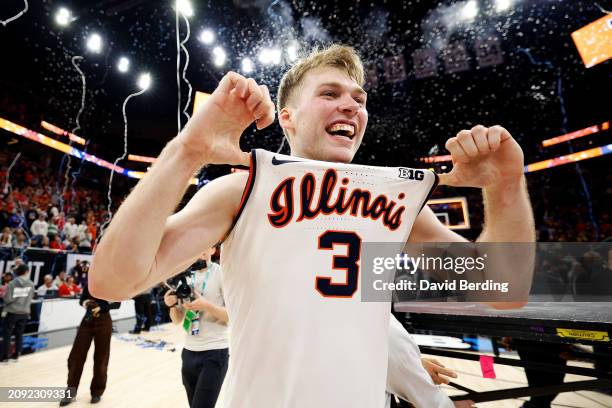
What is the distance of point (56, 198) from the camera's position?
1522 cm

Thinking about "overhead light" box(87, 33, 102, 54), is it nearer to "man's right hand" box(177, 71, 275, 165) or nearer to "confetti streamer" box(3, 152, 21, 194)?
"confetti streamer" box(3, 152, 21, 194)

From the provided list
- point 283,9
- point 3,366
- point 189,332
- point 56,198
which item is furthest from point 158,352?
point 56,198

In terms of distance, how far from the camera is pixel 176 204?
76 cm

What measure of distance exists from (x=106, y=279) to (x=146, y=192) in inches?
7.8

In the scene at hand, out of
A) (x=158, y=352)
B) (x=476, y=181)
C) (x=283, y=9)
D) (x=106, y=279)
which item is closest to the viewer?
(x=106, y=279)

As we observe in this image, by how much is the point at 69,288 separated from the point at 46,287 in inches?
17.0

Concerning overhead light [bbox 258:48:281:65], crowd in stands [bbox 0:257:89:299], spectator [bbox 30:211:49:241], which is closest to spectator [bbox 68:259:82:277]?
crowd in stands [bbox 0:257:89:299]

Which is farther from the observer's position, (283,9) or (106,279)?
(283,9)

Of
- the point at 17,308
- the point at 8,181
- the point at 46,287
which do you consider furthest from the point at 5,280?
the point at 8,181

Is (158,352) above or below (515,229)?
below

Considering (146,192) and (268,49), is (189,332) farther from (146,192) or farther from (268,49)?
(268,49)

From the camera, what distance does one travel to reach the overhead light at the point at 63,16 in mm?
7883

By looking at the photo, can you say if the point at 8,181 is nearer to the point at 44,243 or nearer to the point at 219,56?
the point at 44,243

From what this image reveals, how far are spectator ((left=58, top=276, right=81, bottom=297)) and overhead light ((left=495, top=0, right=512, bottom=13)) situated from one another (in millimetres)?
11511
